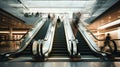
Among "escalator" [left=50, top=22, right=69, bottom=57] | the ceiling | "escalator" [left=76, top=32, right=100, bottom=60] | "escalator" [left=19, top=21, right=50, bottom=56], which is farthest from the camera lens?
the ceiling

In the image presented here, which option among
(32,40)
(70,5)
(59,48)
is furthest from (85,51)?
(70,5)

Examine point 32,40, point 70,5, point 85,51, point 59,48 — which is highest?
point 70,5

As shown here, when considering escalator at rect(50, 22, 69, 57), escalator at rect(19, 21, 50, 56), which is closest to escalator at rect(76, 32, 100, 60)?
escalator at rect(50, 22, 69, 57)

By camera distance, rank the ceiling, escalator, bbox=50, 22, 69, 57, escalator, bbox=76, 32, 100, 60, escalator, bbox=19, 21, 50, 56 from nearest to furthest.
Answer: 1. escalator, bbox=76, 32, 100, 60
2. escalator, bbox=50, 22, 69, 57
3. escalator, bbox=19, 21, 50, 56
4. the ceiling

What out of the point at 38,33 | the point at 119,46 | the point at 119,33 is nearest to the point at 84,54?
the point at 119,46

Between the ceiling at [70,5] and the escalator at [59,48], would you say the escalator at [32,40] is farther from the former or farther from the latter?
the ceiling at [70,5]

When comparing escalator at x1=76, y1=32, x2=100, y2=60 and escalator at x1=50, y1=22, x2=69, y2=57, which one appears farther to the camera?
escalator at x1=50, y1=22, x2=69, y2=57

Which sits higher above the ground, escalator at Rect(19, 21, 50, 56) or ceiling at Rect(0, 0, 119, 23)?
ceiling at Rect(0, 0, 119, 23)

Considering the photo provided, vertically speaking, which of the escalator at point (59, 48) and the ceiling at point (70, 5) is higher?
the ceiling at point (70, 5)

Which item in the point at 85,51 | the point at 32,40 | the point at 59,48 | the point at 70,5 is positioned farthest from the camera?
the point at 70,5

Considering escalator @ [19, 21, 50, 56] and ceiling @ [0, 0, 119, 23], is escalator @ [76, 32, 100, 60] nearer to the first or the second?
escalator @ [19, 21, 50, 56]

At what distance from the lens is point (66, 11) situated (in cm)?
3644

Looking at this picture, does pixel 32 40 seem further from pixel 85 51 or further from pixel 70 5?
Result: pixel 70 5

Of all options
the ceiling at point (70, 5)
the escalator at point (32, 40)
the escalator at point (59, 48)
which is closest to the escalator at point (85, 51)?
the escalator at point (59, 48)
